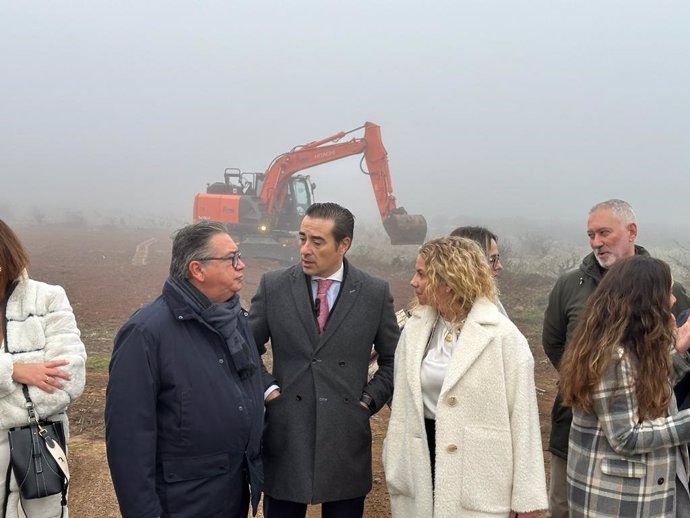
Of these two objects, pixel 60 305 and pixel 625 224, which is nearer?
pixel 60 305

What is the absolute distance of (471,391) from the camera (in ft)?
7.55

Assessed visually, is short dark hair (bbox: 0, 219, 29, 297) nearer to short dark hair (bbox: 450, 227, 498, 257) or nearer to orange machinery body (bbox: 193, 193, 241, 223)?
short dark hair (bbox: 450, 227, 498, 257)

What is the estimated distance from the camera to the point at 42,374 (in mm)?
2457

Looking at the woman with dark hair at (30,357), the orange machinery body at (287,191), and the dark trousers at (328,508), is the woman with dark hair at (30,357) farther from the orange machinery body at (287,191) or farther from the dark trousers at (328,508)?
the orange machinery body at (287,191)

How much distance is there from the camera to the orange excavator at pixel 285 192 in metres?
14.8

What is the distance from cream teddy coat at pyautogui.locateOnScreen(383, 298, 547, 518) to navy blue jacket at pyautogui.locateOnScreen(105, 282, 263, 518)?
2.33 ft

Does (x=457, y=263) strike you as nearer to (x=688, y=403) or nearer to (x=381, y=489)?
(x=688, y=403)

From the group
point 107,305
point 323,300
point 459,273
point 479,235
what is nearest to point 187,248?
point 323,300

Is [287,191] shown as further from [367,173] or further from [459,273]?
[459,273]

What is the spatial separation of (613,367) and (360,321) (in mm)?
1085

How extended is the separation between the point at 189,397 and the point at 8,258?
106 centimetres

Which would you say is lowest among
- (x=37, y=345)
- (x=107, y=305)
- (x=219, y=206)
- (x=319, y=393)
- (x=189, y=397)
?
(x=107, y=305)

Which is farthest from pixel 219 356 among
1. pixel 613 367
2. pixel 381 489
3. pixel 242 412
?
pixel 381 489

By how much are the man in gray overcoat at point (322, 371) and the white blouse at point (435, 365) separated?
1.15 feet
